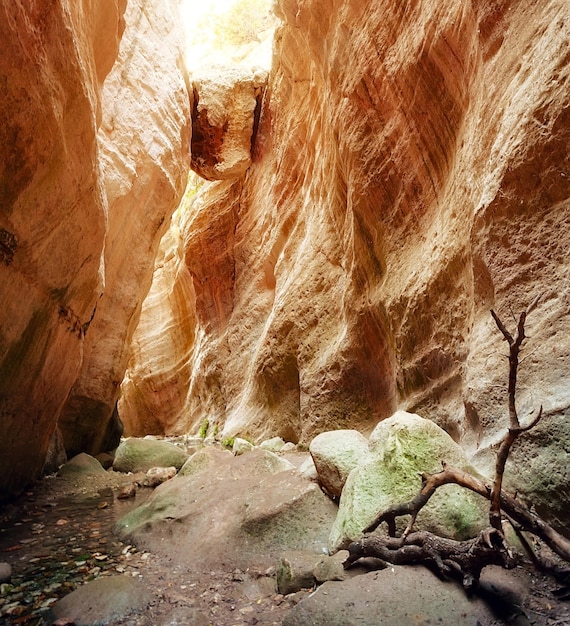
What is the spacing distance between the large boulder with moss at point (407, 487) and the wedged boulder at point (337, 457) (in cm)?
46

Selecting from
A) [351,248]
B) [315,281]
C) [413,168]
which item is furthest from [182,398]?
[413,168]

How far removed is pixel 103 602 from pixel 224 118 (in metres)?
17.1

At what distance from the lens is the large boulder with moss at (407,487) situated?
3750 mm

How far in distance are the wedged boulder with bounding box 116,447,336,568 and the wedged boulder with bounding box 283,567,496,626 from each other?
133 cm

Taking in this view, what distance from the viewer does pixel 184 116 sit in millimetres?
14719

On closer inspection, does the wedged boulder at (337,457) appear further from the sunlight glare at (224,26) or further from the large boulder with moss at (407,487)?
the sunlight glare at (224,26)

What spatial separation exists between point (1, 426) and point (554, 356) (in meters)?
6.66

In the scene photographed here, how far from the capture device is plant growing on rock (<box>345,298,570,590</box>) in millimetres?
2773

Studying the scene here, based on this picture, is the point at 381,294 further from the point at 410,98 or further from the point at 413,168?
the point at 410,98

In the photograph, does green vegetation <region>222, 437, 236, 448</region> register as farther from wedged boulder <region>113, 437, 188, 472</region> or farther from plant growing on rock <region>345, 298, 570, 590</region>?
plant growing on rock <region>345, 298, 570, 590</region>

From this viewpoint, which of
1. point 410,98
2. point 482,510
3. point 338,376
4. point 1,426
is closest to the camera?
point 482,510

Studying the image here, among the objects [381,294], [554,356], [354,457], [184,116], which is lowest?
[354,457]

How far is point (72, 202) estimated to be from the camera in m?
5.99

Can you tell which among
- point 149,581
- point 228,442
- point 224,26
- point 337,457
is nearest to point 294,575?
point 149,581
